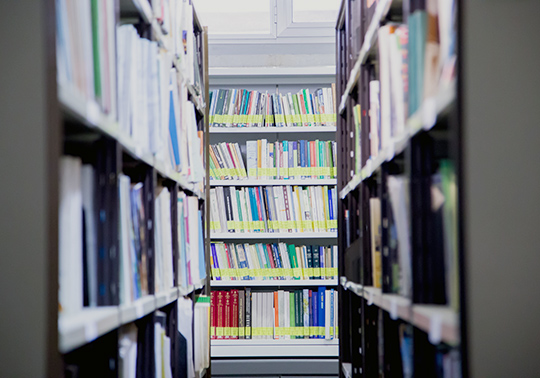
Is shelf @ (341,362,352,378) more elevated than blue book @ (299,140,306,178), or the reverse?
blue book @ (299,140,306,178)

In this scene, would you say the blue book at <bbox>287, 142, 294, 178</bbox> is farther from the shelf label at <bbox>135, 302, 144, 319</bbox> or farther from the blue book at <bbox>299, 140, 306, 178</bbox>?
the shelf label at <bbox>135, 302, 144, 319</bbox>

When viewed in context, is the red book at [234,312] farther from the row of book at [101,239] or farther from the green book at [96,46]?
the green book at [96,46]

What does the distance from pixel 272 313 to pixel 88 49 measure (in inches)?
115

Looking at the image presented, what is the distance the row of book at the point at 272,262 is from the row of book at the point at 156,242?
118 cm

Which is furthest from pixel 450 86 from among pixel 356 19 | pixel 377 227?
pixel 356 19

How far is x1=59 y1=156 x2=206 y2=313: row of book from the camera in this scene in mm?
1129

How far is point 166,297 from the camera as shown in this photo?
181 cm

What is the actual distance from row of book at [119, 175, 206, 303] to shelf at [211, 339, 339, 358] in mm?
1234

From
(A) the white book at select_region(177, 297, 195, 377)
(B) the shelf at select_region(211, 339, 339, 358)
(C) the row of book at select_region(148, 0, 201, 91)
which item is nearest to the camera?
(C) the row of book at select_region(148, 0, 201, 91)

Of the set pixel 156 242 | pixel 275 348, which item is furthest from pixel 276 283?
pixel 156 242

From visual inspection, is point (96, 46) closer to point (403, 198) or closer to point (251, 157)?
point (403, 198)

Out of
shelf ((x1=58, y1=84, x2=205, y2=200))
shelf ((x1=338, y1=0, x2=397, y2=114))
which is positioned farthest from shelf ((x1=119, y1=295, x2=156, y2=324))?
shelf ((x1=338, y1=0, x2=397, y2=114))

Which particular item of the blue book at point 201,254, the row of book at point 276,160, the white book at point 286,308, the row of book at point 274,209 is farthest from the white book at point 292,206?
the blue book at point 201,254

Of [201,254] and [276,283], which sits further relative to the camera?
[276,283]
